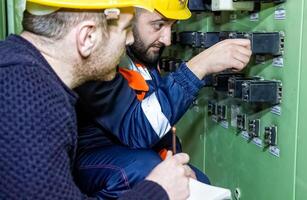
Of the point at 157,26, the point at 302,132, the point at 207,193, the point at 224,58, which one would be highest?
the point at 157,26

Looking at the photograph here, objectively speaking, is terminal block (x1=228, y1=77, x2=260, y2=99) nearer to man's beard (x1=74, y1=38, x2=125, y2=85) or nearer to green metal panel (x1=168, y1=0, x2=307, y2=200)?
green metal panel (x1=168, y1=0, x2=307, y2=200)

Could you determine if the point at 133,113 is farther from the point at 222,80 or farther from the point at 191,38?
the point at 191,38

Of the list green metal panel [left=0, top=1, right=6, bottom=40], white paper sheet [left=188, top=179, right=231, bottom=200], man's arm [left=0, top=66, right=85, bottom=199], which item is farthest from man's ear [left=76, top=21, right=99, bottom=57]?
green metal panel [left=0, top=1, right=6, bottom=40]

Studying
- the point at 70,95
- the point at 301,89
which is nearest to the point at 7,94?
the point at 70,95

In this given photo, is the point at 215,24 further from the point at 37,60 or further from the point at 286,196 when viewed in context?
the point at 37,60

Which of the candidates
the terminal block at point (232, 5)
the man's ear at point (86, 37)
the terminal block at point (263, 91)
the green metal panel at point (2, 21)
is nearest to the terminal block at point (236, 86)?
the terminal block at point (263, 91)

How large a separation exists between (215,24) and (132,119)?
0.68 meters

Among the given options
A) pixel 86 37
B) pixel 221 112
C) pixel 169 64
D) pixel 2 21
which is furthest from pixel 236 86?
pixel 2 21

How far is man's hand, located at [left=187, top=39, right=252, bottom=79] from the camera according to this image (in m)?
1.53

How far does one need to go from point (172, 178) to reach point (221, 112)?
0.82 meters

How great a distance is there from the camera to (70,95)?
1.08 m

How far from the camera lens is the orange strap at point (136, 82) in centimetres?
161

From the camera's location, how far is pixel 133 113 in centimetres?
153

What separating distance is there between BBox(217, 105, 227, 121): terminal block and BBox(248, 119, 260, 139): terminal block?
10.0 inches
